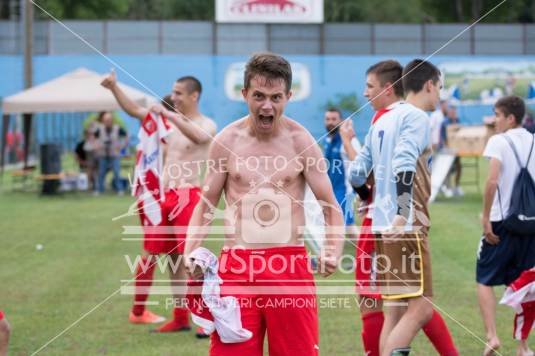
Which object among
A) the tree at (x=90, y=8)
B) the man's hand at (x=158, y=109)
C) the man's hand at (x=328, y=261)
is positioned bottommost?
the man's hand at (x=328, y=261)

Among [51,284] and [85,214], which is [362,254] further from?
[85,214]

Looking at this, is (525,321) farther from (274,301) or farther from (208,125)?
(208,125)

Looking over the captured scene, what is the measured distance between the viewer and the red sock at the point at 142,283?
7891 millimetres

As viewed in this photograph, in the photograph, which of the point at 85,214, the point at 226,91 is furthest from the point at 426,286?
the point at 226,91

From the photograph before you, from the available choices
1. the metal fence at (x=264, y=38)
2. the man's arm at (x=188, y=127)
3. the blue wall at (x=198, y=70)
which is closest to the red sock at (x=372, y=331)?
the man's arm at (x=188, y=127)

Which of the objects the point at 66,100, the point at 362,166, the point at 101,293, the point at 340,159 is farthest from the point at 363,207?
the point at 66,100

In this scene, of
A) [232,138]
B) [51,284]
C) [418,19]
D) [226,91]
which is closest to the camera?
[232,138]

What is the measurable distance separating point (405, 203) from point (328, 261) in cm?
120

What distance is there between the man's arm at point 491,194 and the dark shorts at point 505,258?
5 centimetres

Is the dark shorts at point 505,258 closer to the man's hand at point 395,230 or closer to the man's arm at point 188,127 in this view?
the man's hand at point 395,230

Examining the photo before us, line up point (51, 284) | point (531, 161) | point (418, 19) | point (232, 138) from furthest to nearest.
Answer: point (418, 19), point (51, 284), point (531, 161), point (232, 138)

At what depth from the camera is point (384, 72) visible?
5934mm

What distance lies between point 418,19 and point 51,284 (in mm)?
55783

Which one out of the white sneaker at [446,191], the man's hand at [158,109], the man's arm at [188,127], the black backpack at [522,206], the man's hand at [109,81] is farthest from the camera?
the white sneaker at [446,191]
